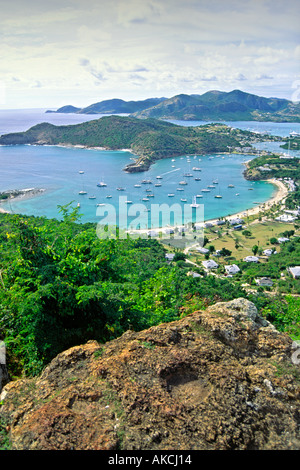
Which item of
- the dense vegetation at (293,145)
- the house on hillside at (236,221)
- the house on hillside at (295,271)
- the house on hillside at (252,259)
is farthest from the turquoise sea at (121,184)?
the house on hillside at (295,271)

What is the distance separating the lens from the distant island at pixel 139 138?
103 metres

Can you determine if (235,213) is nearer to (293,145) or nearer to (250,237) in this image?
(250,237)

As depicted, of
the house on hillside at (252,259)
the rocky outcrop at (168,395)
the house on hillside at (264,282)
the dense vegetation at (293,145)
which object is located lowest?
the house on hillside at (264,282)

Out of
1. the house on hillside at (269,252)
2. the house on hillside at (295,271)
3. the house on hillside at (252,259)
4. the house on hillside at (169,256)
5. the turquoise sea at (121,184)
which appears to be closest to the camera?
the house on hillside at (295,271)

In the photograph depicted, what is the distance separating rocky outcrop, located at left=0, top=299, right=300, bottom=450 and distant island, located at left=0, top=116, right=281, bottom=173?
92891mm

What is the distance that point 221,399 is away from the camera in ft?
11.3

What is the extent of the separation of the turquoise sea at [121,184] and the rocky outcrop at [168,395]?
1621 inches

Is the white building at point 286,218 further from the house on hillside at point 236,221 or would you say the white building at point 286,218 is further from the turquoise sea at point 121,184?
the turquoise sea at point 121,184

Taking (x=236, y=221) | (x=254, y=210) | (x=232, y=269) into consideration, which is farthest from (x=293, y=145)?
(x=232, y=269)

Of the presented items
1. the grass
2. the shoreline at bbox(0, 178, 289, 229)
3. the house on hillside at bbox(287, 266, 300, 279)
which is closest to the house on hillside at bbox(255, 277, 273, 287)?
the house on hillside at bbox(287, 266, 300, 279)

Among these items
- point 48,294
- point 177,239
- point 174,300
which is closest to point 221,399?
point 48,294

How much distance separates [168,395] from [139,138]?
109m

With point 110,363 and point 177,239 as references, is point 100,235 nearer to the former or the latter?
point 110,363

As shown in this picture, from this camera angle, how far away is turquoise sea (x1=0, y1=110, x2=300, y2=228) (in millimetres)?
55500
